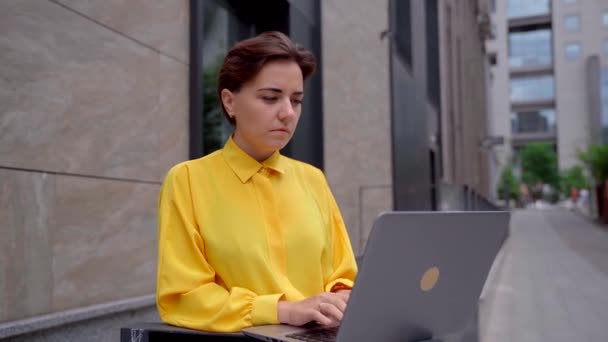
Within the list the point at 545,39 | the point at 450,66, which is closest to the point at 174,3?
the point at 450,66

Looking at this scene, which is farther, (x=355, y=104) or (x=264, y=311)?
(x=355, y=104)

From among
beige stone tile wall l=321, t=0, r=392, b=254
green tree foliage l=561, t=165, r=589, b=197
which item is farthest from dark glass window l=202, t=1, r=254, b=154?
green tree foliage l=561, t=165, r=589, b=197

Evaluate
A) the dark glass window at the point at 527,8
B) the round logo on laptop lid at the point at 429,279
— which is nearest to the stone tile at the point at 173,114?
the round logo on laptop lid at the point at 429,279

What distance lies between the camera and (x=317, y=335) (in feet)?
5.12

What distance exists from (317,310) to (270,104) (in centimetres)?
62

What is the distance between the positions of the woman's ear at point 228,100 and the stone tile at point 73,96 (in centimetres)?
137

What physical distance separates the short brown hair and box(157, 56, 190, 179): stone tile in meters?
2.16

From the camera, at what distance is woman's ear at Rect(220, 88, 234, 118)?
191 cm

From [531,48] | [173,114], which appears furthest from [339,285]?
[531,48]

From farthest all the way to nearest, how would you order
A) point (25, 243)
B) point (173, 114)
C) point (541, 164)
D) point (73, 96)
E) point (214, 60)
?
point (541, 164), point (214, 60), point (173, 114), point (73, 96), point (25, 243)

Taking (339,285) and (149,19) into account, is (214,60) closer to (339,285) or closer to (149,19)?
(149,19)

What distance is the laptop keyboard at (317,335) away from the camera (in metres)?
1.50

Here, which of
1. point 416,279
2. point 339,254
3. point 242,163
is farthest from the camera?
point 339,254

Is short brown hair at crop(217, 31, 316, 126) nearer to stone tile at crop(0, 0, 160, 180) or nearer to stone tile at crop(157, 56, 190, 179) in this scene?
stone tile at crop(0, 0, 160, 180)
